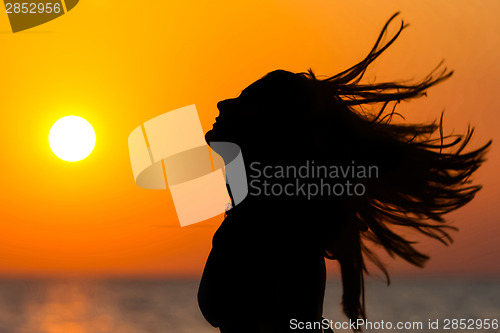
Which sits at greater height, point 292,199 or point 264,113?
point 264,113

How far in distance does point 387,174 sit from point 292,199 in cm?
44

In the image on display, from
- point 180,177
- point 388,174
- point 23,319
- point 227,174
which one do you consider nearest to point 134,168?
point 180,177

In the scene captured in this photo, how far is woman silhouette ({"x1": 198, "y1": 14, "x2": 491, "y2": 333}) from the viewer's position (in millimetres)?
1867

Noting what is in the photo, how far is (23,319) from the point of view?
8797mm

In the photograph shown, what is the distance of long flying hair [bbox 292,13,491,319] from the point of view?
205 cm

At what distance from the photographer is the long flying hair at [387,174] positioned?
2055 millimetres

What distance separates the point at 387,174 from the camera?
6.91ft

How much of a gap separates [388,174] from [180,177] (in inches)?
39.3

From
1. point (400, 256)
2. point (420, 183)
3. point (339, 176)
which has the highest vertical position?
point (339, 176)

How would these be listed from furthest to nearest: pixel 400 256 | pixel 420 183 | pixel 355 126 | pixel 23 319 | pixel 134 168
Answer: pixel 23 319
pixel 134 168
pixel 400 256
pixel 420 183
pixel 355 126

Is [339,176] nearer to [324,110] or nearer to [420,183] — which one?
[324,110]

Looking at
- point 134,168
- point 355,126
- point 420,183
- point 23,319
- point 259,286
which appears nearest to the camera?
point 259,286

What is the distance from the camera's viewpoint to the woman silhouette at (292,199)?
1.87 metres

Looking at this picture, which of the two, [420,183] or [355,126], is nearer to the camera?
[355,126]
